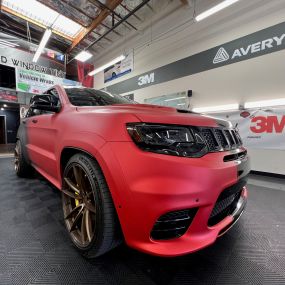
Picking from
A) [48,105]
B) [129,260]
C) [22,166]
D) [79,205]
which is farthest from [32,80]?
[129,260]

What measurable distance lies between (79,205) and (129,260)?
50 centimetres

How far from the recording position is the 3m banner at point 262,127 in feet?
11.9

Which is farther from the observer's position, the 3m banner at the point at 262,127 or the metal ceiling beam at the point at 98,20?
the metal ceiling beam at the point at 98,20

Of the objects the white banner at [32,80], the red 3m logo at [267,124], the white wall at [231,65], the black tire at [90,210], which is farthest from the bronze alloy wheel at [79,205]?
the white banner at [32,80]

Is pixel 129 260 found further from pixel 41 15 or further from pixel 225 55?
pixel 41 15

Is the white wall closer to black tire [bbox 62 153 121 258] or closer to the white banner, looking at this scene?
black tire [bbox 62 153 121 258]

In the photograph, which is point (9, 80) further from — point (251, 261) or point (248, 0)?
point (251, 261)

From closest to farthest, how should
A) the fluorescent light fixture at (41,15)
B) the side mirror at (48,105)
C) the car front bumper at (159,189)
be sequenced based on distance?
the car front bumper at (159,189)
the side mirror at (48,105)
the fluorescent light fixture at (41,15)

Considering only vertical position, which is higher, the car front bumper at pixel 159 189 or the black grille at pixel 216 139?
the black grille at pixel 216 139

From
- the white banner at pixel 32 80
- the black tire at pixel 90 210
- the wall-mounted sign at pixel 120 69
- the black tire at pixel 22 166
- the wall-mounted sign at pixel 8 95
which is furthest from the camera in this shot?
the wall-mounted sign at pixel 8 95

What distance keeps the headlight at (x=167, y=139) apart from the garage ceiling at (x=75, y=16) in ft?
16.1

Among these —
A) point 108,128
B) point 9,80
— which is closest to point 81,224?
point 108,128

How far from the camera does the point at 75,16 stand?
564cm

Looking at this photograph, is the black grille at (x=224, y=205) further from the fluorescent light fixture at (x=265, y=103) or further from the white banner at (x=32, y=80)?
the white banner at (x=32, y=80)
